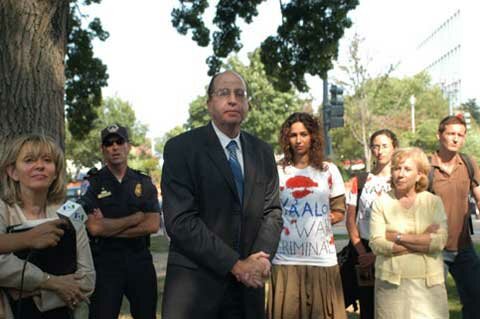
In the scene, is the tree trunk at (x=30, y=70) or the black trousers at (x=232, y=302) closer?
the black trousers at (x=232, y=302)

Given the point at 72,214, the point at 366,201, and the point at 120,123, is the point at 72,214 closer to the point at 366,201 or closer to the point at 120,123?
the point at 366,201

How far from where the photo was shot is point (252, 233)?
3.73 m

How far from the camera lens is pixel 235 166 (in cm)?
376

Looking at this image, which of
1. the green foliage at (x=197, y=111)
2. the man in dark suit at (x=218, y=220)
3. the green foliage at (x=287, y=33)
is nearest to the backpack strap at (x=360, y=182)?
the man in dark suit at (x=218, y=220)

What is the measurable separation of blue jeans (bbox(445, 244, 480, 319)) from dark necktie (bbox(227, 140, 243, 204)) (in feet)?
9.64

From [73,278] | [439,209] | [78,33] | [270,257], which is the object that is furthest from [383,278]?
[78,33]

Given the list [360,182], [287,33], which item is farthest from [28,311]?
[287,33]

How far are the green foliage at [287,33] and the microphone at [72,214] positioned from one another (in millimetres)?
12512

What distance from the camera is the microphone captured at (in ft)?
11.1

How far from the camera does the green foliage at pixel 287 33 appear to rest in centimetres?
1531

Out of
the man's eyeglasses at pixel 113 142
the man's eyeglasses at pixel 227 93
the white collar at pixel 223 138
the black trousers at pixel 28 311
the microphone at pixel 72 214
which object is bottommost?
the black trousers at pixel 28 311

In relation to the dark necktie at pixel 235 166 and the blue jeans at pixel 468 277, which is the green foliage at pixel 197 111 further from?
the dark necktie at pixel 235 166

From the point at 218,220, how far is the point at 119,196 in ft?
6.45

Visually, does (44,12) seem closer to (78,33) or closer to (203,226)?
(203,226)
